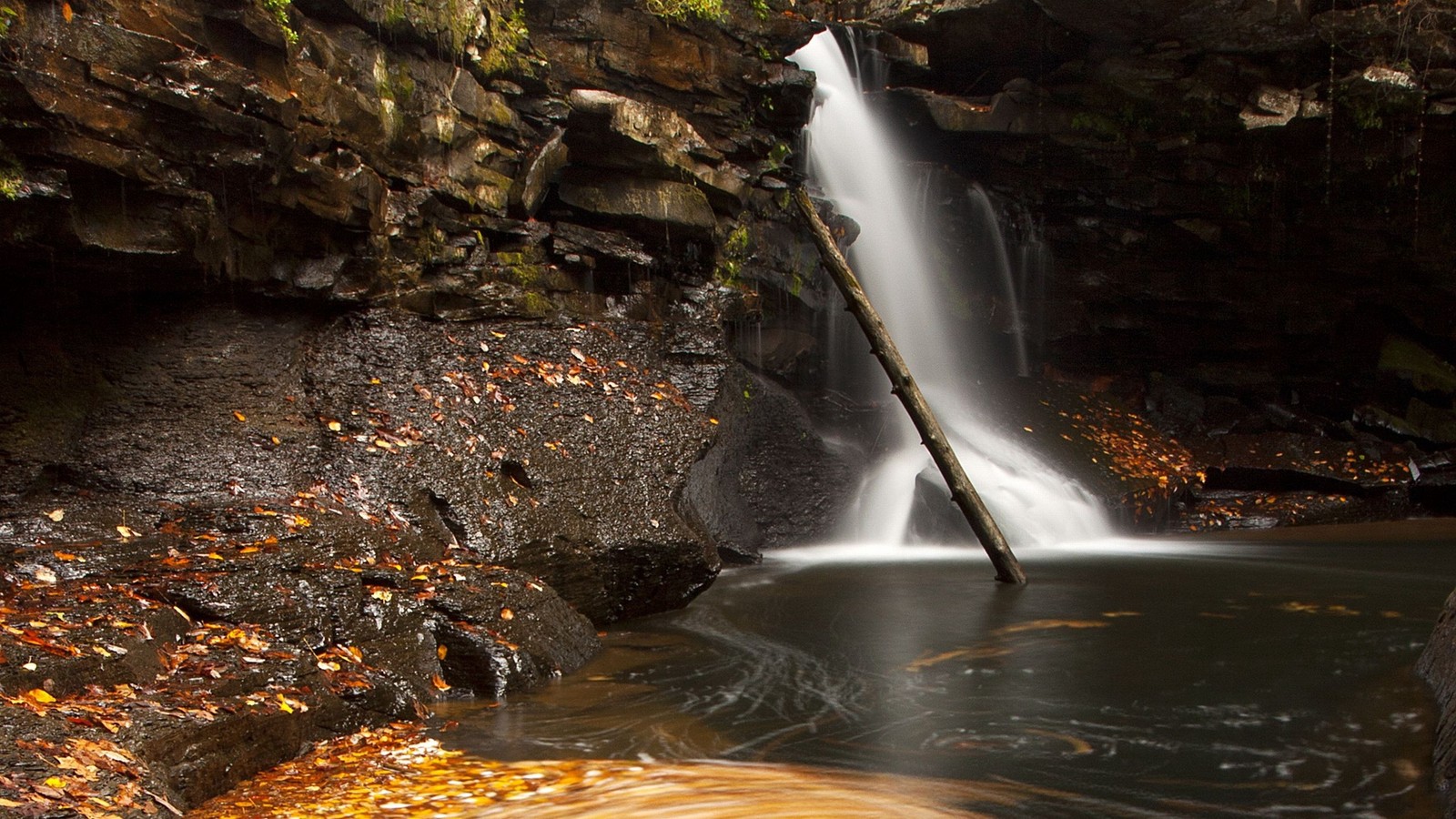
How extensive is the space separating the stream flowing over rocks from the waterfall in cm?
48

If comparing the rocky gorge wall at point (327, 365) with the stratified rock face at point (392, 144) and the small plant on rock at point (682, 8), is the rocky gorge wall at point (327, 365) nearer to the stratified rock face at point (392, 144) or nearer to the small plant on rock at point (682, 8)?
the stratified rock face at point (392, 144)

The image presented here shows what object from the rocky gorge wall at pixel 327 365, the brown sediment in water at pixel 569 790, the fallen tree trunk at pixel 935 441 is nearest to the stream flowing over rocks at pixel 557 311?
the rocky gorge wall at pixel 327 365

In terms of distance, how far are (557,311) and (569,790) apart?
6.10 meters

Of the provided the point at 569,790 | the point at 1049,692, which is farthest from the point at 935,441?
the point at 569,790

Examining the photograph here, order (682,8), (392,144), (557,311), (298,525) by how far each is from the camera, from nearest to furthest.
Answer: (298,525), (392,144), (557,311), (682,8)

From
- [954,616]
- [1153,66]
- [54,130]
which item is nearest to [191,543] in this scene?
[54,130]

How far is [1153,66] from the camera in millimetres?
14414

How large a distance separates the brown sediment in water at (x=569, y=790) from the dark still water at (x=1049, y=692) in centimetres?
16

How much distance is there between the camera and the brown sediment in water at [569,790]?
4.10 metres

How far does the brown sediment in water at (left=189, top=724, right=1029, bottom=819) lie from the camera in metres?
4.10

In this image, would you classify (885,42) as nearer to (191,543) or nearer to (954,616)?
(954,616)

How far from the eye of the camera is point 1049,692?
6.04m

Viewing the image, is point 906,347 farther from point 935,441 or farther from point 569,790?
point 569,790

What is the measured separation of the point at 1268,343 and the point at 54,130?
16.9 metres
